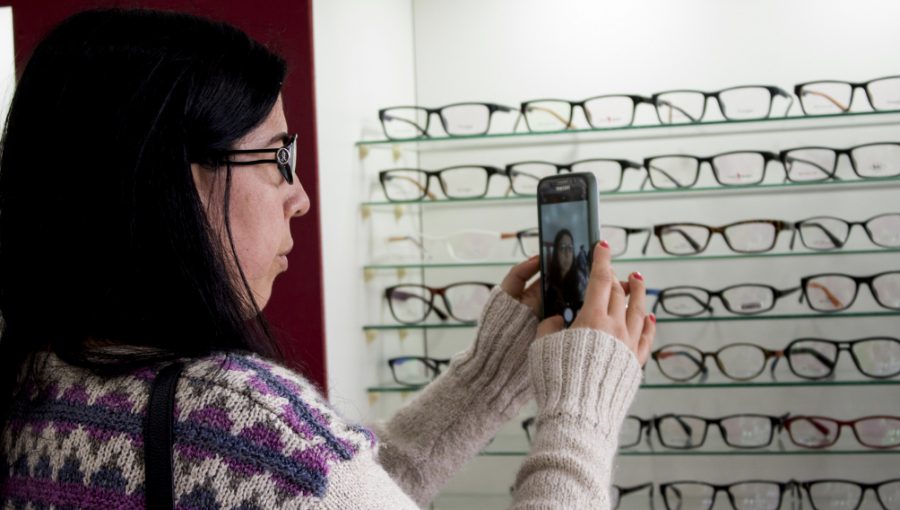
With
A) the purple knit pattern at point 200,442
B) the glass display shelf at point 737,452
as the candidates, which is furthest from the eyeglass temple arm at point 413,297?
the purple knit pattern at point 200,442

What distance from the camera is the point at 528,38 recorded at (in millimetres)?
1341

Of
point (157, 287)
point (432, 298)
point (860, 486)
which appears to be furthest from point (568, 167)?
point (157, 287)

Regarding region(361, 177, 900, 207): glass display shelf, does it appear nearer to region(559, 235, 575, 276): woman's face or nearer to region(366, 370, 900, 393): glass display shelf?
region(366, 370, 900, 393): glass display shelf

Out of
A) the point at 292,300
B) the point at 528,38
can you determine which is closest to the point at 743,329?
the point at 528,38

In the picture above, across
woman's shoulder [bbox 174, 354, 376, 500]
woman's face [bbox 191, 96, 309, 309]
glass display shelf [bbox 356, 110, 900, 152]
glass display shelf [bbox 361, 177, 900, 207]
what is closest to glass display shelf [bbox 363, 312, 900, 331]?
glass display shelf [bbox 361, 177, 900, 207]

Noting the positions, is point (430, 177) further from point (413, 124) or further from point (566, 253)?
point (566, 253)

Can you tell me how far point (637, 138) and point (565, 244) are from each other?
697mm

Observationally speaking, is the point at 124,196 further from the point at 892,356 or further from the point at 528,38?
the point at 892,356

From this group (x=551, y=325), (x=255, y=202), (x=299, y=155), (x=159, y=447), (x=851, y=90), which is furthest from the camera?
(x=851, y=90)

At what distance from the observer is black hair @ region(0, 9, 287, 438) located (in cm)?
38

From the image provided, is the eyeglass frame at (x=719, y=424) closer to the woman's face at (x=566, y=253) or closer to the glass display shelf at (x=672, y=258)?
the glass display shelf at (x=672, y=258)

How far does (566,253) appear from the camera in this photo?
690 millimetres

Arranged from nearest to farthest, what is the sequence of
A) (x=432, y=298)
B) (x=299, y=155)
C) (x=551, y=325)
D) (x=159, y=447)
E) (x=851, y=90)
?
(x=159, y=447) → (x=551, y=325) → (x=299, y=155) → (x=851, y=90) → (x=432, y=298)

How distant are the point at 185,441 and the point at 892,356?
51.1 inches
